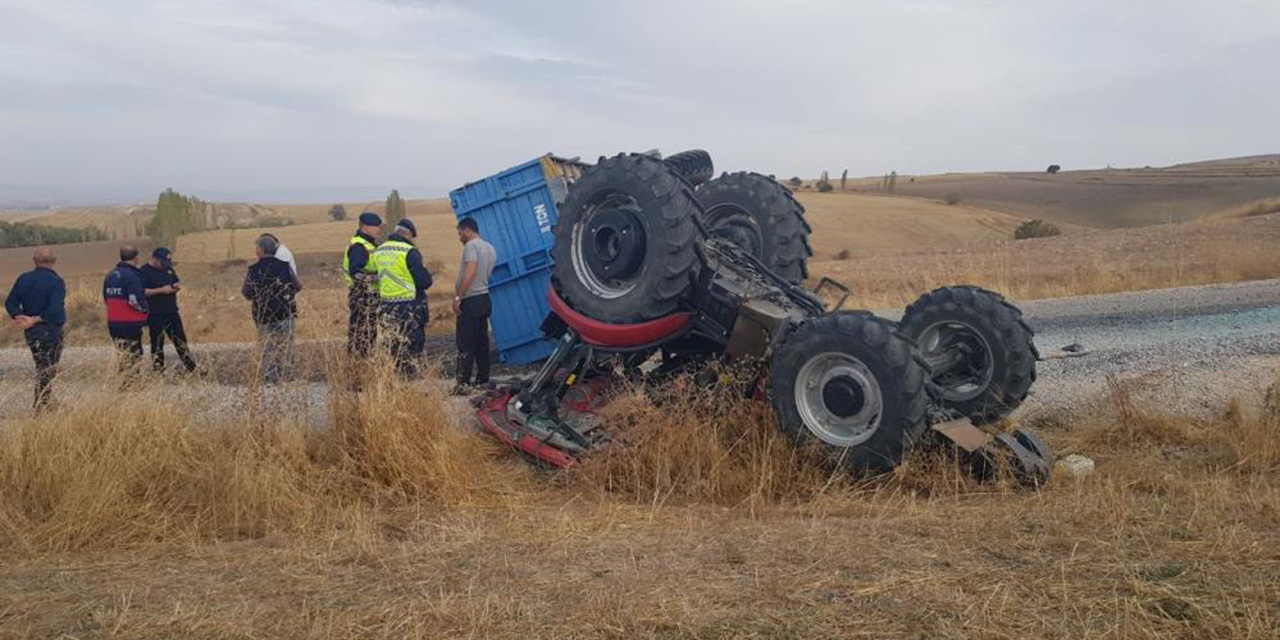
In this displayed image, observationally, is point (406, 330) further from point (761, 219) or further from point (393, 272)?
point (761, 219)

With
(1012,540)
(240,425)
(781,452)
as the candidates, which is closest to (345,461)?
(240,425)

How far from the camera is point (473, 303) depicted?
344 inches

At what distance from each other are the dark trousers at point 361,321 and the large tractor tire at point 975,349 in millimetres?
3672

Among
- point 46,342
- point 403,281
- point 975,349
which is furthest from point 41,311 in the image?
point 975,349

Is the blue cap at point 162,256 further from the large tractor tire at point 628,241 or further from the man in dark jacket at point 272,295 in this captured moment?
the large tractor tire at point 628,241

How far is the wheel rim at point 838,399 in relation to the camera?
18.7 feet

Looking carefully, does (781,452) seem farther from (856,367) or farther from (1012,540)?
(1012,540)

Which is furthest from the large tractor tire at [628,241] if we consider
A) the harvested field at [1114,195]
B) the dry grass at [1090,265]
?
the harvested field at [1114,195]

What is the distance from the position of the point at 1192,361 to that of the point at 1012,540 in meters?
5.17

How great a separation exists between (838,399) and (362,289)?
13.0 ft

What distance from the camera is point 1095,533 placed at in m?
4.40

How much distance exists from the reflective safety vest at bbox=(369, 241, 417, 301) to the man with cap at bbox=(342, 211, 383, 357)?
0.07 m

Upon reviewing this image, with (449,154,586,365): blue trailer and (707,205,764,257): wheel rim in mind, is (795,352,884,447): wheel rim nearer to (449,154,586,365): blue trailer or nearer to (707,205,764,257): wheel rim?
(707,205,764,257): wheel rim

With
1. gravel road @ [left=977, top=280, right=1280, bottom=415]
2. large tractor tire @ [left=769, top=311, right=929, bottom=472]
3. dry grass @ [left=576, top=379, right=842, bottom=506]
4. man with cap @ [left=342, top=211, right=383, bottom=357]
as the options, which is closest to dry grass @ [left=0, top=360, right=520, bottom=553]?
man with cap @ [left=342, top=211, right=383, bottom=357]
